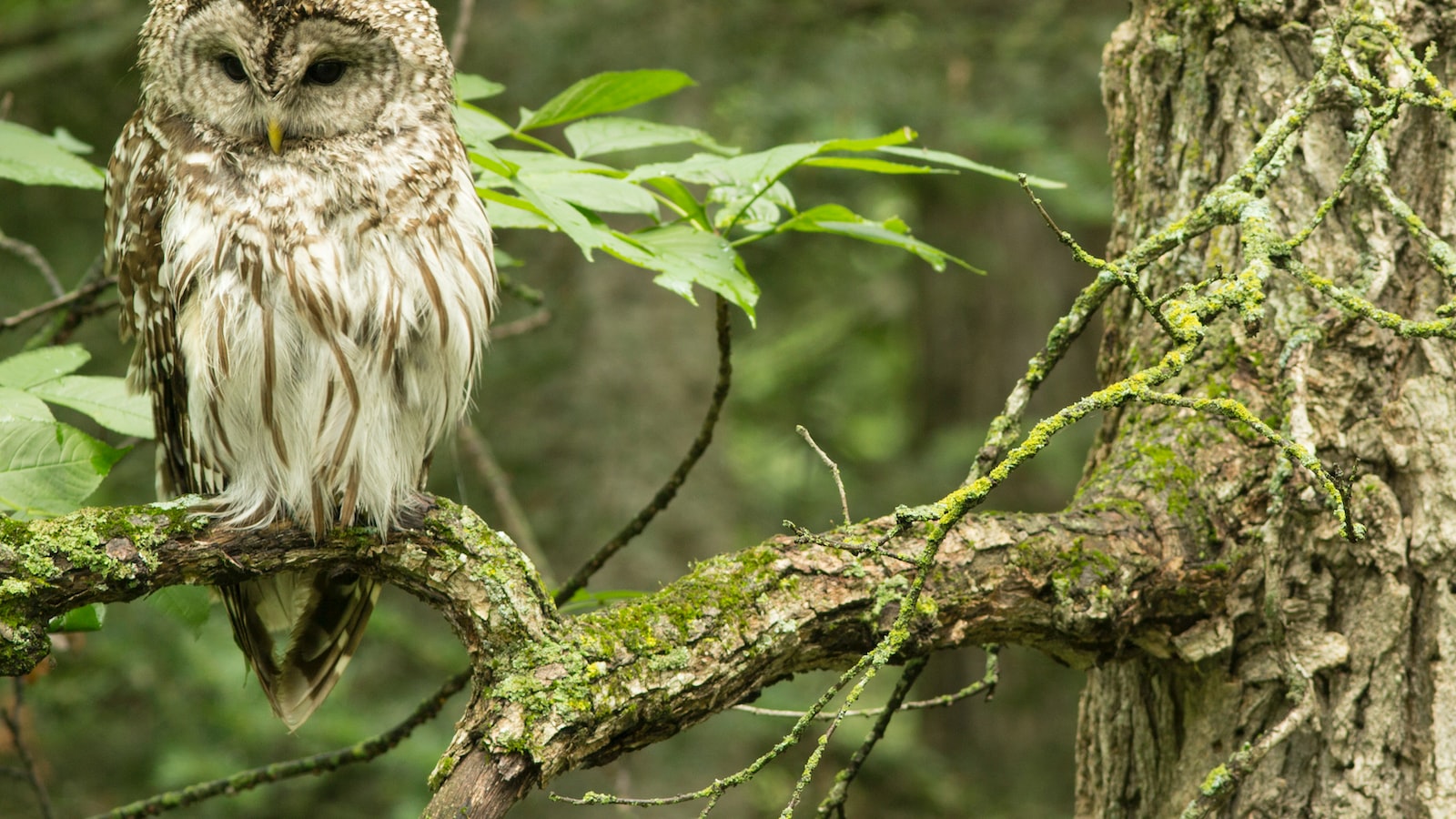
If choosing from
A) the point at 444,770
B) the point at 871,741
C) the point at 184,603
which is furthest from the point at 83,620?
the point at 871,741

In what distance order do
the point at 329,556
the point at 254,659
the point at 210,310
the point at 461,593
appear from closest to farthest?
1. the point at 461,593
2. the point at 329,556
3. the point at 210,310
4. the point at 254,659

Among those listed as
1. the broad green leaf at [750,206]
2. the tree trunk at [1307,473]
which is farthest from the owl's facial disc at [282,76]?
the tree trunk at [1307,473]

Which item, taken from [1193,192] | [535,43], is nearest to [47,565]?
[1193,192]

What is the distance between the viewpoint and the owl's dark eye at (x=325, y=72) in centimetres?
296

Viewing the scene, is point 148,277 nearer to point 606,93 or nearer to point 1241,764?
point 606,93

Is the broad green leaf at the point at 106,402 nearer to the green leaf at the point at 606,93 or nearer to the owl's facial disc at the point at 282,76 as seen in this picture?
the owl's facial disc at the point at 282,76

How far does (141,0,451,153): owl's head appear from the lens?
9.44ft

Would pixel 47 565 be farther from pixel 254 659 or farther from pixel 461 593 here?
pixel 254 659

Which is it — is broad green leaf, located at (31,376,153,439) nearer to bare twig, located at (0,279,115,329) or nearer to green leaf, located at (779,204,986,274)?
bare twig, located at (0,279,115,329)

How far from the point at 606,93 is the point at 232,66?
0.95 metres

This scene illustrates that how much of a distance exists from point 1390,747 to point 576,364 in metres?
5.01

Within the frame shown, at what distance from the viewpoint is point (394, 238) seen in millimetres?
2855

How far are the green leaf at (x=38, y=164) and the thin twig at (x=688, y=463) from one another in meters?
1.41

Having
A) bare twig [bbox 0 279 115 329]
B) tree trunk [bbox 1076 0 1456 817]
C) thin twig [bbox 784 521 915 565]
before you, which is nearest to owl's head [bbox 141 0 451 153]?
bare twig [bbox 0 279 115 329]
